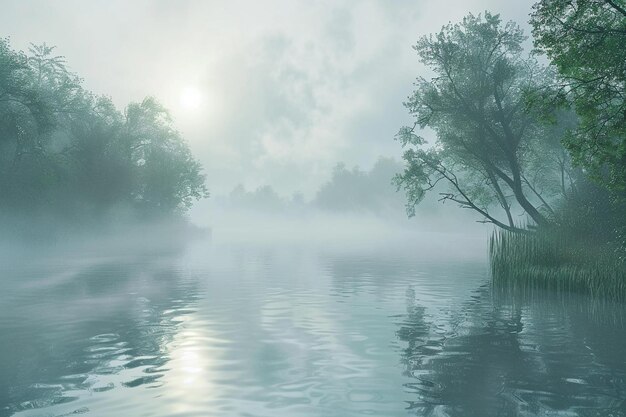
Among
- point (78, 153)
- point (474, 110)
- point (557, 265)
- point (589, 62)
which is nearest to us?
point (589, 62)

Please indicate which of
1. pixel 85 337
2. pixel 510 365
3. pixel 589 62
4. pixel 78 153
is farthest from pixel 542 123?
pixel 78 153

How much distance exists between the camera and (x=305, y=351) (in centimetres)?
1587

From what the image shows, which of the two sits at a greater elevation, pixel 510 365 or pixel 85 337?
pixel 85 337

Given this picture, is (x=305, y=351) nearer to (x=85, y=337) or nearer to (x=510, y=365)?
(x=510, y=365)

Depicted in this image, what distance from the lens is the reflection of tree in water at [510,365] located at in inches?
440

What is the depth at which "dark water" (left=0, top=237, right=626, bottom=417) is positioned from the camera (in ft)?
36.9

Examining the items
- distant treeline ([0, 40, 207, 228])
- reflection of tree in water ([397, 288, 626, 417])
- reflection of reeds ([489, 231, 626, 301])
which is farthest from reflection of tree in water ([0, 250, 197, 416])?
distant treeline ([0, 40, 207, 228])

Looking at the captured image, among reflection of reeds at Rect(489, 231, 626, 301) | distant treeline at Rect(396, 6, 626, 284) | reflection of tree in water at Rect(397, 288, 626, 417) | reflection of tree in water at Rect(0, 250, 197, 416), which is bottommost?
reflection of tree in water at Rect(397, 288, 626, 417)

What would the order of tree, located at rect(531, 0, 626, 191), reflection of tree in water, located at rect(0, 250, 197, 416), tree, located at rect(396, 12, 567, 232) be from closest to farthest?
reflection of tree in water, located at rect(0, 250, 197, 416) < tree, located at rect(531, 0, 626, 191) < tree, located at rect(396, 12, 567, 232)

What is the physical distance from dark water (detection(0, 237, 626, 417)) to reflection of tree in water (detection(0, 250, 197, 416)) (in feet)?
0.21

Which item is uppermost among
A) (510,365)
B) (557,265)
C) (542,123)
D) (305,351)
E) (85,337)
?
(542,123)

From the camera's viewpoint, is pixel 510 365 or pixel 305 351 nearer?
pixel 510 365

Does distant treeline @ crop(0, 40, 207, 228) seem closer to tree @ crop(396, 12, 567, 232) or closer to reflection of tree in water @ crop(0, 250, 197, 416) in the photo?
reflection of tree in water @ crop(0, 250, 197, 416)

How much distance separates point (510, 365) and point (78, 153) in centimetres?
6605
